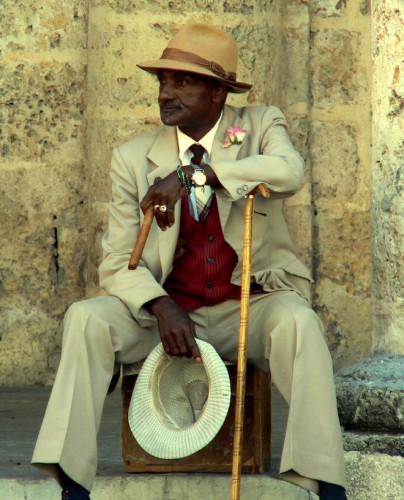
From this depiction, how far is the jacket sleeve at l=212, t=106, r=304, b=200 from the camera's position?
4.86 meters

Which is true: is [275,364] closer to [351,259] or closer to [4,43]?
[351,259]

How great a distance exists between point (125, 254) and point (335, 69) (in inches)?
85.1

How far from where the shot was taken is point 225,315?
5148 mm

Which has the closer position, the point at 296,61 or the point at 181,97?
the point at 181,97

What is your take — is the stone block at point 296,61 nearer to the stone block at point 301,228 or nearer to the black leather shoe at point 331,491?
the stone block at point 301,228

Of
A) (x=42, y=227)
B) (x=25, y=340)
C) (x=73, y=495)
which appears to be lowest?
(x=73, y=495)

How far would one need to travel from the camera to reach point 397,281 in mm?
5148

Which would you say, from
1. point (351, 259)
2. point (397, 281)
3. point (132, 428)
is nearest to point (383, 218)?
point (397, 281)

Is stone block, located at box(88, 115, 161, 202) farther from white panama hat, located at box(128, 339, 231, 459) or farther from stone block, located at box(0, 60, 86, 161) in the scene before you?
white panama hat, located at box(128, 339, 231, 459)

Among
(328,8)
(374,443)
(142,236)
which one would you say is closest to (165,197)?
(142,236)

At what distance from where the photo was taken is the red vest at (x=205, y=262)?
5.16m

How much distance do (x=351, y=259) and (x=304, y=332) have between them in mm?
2220

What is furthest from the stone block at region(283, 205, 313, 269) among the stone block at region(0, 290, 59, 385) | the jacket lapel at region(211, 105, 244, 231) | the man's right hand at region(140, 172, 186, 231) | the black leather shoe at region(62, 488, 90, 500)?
the black leather shoe at region(62, 488, 90, 500)

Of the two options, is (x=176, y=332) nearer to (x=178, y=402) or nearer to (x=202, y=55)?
(x=178, y=402)
